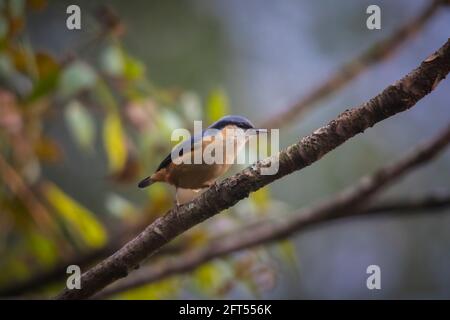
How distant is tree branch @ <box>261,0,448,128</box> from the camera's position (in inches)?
112

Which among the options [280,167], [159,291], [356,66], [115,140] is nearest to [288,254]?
[159,291]

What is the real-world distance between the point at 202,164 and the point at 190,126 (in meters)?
0.99

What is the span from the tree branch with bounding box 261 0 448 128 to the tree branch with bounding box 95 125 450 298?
1.94 feet

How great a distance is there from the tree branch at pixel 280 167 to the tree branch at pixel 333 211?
75 centimetres

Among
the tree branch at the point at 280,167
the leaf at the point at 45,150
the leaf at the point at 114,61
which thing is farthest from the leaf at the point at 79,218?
the tree branch at the point at 280,167

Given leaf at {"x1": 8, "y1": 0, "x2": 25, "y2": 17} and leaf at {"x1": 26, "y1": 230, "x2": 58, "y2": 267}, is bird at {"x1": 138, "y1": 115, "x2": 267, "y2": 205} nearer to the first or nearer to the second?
leaf at {"x1": 8, "y1": 0, "x2": 25, "y2": 17}

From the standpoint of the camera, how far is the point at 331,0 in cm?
412

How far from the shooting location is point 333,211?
7.55 ft

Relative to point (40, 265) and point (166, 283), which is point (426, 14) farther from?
point (40, 265)

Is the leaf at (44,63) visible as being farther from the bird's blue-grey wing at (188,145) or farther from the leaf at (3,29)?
the bird's blue-grey wing at (188,145)

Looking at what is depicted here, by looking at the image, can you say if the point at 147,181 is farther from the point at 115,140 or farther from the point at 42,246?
the point at 42,246

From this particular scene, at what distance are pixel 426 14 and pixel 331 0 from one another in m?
1.33

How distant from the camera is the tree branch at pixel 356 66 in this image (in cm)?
284

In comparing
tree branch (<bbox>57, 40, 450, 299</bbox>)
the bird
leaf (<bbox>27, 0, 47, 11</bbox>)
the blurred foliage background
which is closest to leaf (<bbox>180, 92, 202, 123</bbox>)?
the blurred foliage background
